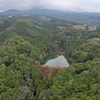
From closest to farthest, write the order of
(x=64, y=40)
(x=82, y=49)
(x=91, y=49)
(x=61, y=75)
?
(x=61, y=75) → (x=91, y=49) → (x=82, y=49) → (x=64, y=40)

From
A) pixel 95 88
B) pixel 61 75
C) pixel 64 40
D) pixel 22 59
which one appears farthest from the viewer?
pixel 64 40

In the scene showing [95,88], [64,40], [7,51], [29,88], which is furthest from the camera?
[64,40]

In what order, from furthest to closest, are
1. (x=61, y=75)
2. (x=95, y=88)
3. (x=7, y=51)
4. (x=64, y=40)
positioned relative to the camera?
(x=64, y=40)
(x=7, y=51)
(x=61, y=75)
(x=95, y=88)

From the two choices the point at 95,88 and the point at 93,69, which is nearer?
the point at 95,88

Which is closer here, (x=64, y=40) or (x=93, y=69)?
(x=93, y=69)

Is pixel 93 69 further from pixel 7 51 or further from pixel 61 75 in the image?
pixel 7 51

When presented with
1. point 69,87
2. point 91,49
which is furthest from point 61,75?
point 91,49

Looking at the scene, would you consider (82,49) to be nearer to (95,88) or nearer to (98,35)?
(98,35)

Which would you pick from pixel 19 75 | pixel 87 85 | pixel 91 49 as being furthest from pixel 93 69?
pixel 91 49

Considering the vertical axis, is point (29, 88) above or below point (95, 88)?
below
